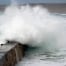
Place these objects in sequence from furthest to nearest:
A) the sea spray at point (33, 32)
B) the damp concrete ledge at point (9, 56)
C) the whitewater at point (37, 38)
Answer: the sea spray at point (33, 32)
the whitewater at point (37, 38)
the damp concrete ledge at point (9, 56)

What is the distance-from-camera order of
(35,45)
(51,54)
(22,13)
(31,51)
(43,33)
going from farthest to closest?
(22,13)
(43,33)
(35,45)
(31,51)
(51,54)

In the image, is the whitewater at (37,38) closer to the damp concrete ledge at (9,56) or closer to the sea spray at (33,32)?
the sea spray at (33,32)

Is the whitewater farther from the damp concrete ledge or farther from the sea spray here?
the damp concrete ledge

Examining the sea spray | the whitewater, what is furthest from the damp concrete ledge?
the sea spray

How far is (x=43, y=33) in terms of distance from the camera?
11.4 m

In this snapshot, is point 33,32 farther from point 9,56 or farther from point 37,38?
point 9,56

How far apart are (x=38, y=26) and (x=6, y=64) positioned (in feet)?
16.8

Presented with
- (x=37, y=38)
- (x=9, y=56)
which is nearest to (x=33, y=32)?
(x=37, y=38)

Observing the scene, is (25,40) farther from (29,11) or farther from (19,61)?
(29,11)

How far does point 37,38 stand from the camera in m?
10.8

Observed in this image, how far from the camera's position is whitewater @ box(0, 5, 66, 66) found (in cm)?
851

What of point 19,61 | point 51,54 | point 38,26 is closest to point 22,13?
point 38,26

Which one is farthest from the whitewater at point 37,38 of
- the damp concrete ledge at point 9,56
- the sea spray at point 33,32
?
the damp concrete ledge at point 9,56

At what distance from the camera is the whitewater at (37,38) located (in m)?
8.51
